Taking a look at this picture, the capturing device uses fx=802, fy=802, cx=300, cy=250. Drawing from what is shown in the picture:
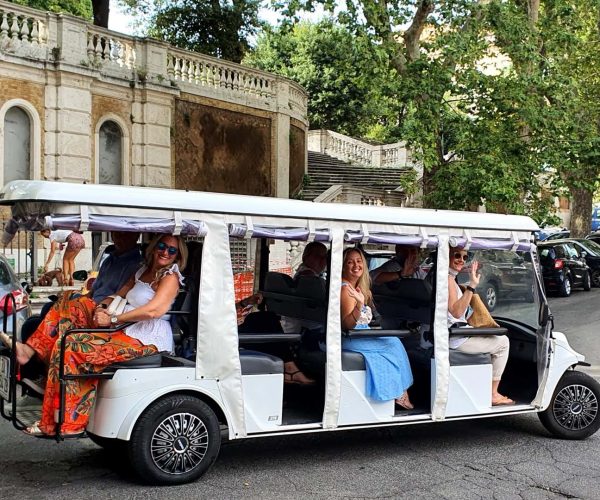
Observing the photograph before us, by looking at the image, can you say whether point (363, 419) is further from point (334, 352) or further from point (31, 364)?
point (31, 364)

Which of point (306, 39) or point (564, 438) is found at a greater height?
point (306, 39)

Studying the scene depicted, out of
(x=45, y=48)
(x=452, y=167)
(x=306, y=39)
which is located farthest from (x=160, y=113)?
(x=306, y=39)

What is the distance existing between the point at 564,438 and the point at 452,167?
36.9ft

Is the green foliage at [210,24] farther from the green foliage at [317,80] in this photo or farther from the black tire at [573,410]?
the black tire at [573,410]

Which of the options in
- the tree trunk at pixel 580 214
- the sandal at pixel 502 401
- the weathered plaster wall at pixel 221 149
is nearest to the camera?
the sandal at pixel 502 401

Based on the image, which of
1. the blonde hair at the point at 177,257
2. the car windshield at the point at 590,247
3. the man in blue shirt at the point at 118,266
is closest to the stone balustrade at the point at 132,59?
the car windshield at the point at 590,247

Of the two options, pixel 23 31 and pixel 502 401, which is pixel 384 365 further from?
pixel 23 31

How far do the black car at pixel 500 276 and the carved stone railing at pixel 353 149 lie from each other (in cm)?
2606

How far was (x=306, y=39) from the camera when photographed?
136ft

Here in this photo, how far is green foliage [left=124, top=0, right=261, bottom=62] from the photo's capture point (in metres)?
27.9

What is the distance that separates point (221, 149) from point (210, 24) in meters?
5.96

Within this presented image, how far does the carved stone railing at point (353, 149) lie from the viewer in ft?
112

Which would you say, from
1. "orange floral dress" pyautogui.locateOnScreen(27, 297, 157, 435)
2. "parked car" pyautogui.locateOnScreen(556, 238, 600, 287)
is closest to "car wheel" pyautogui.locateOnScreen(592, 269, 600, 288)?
"parked car" pyautogui.locateOnScreen(556, 238, 600, 287)

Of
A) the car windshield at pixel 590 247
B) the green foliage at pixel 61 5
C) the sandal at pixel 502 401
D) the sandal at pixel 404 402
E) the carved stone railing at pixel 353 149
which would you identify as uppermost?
the green foliage at pixel 61 5
